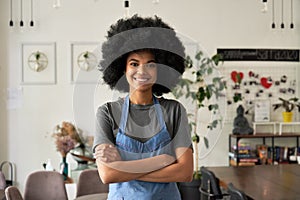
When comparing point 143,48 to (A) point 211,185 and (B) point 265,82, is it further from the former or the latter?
(B) point 265,82

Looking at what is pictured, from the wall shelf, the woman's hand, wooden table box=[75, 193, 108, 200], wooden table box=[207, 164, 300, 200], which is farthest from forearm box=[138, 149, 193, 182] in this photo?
the wall shelf

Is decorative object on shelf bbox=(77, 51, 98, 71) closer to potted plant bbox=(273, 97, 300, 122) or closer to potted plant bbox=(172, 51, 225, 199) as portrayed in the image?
potted plant bbox=(172, 51, 225, 199)

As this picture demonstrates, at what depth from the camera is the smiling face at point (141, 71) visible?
147 cm

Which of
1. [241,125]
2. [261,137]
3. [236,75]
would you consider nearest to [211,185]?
[241,125]

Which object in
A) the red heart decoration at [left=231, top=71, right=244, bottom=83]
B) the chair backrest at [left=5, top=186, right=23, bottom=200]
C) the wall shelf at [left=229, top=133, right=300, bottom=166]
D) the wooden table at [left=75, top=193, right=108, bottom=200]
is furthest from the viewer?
the red heart decoration at [left=231, top=71, right=244, bottom=83]

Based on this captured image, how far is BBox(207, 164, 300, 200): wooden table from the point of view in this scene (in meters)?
2.78

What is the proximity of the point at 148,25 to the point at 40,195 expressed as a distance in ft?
7.45

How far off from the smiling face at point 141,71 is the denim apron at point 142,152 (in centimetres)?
7

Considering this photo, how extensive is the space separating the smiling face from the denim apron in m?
0.07

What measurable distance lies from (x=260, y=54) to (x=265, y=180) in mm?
2450

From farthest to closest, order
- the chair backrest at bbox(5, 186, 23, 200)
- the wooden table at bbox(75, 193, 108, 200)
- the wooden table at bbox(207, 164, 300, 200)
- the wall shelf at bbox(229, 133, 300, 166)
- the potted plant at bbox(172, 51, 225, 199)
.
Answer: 1. the wall shelf at bbox(229, 133, 300, 166)
2. the potted plant at bbox(172, 51, 225, 199)
3. the wooden table at bbox(75, 193, 108, 200)
4. the wooden table at bbox(207, 164, 300, 200)
5. the chair backrest at bbox(5, 186, 23, 200)

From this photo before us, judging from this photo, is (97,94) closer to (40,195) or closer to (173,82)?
(173,82)

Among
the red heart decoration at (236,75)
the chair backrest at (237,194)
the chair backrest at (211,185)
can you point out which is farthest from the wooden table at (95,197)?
the red heart decoration at (236,75)

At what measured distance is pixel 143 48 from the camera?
4.97 feet
